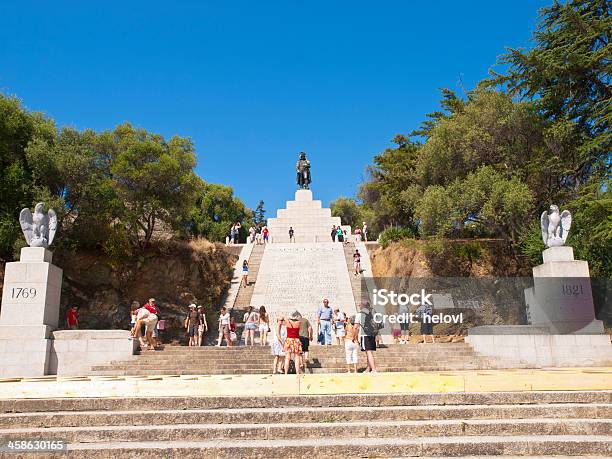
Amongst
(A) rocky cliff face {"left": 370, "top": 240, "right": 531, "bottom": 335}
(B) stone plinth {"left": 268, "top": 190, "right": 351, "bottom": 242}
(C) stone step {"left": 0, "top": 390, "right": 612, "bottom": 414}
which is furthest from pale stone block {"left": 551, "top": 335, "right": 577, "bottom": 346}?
(B) stone plinth {"left": 268, "top": 190, "right": 351, "bottom": 242}

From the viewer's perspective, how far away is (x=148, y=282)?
A: 2727 centimetres

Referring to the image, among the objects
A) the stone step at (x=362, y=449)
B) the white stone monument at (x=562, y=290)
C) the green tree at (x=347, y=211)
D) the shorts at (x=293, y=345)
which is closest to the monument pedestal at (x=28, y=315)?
the shorts at (x=293, y=345)

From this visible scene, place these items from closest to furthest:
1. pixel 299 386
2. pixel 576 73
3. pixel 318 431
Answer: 1. pixel 318 431
2. pixel 299 386
3. pixel 576 73

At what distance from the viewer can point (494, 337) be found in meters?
14.9

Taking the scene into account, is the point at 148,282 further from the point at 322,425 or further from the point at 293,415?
the point at 322,425

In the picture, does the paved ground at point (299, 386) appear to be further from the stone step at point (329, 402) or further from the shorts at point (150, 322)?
the shorts at point (150, 322)

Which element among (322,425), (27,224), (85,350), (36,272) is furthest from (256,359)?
(322,425)

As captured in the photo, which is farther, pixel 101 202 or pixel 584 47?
pixel 101 202

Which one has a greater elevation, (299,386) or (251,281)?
(251,281)

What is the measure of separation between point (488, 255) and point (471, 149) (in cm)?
534

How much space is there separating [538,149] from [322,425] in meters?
22.1

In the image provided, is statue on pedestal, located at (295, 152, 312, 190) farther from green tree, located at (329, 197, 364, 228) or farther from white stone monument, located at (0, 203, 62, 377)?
white stone monument, located at (0, 203, 62, 377)

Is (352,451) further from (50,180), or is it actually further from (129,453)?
(50,180)

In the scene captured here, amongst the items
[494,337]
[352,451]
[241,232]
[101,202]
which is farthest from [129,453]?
[241,232]
